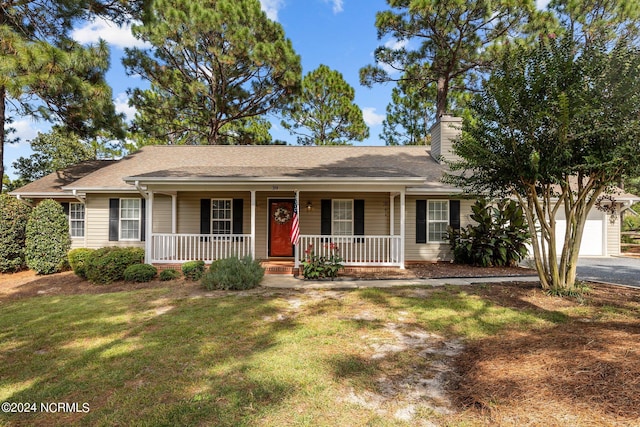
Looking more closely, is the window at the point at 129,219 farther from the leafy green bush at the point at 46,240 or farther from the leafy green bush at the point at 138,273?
the leafy green bush at the point at 138,273

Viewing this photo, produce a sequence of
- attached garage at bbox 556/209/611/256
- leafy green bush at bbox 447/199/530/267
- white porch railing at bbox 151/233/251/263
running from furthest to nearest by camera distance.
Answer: attached garage at bbox 556/209/611/256
white porch railing at bbox 151/233/251/263
leafy green bush at bbox 447/199/530/267

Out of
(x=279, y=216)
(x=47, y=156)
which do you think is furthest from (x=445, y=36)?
(x=47, y=156)

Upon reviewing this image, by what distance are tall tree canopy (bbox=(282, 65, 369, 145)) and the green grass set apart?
1661 centimetres

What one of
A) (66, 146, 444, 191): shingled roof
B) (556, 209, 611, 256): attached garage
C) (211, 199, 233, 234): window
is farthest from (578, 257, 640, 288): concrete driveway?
(211, 199, 233, 234): window

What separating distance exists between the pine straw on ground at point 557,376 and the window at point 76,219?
1261cm

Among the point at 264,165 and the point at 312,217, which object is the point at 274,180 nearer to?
the point at 312,217

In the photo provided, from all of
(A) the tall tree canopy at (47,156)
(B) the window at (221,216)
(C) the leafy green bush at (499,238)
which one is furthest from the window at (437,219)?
(A) the tall tree canopy at (47,156)

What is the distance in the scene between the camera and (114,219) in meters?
10.9

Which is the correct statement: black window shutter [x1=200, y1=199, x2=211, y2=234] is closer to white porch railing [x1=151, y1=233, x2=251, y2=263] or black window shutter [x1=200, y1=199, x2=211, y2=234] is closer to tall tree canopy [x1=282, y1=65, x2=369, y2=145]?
white porch railing [x1=151, y1=233, x2=251, y2=263]

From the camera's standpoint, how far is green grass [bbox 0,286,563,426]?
105 inches

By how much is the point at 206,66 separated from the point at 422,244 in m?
13.3

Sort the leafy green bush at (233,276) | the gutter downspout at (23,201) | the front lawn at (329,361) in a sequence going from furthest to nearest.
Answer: the gutter downspout at (23,201) → the leafy green bush at (233,276) → the front lawn at (329,361)

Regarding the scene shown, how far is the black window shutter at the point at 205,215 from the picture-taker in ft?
34.8

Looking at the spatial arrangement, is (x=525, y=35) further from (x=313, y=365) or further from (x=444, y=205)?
(x=313, y=365)
